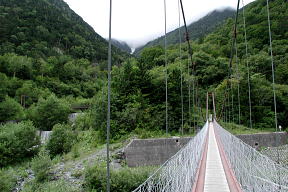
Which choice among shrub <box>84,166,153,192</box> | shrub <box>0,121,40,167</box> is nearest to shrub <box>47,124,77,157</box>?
shrub <box>0,121,40,167</box>

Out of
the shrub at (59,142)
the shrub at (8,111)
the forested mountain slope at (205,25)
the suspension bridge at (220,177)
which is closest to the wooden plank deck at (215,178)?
the suspension bridge at (220,177)

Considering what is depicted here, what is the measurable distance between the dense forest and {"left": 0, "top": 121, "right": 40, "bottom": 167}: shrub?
60 millimetres

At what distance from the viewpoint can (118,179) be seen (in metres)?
8.60

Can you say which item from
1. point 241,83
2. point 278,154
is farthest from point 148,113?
point 241,83

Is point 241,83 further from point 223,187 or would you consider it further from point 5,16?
point 5,16

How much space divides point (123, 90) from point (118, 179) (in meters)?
9.27

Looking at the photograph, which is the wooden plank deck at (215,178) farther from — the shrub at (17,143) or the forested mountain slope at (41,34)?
the forested mountain slope at (41,34)

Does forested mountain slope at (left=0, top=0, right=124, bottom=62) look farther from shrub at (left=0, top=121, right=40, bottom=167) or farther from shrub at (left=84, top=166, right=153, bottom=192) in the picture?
shrub at (left=84, top=166, right=153, bottom=192)

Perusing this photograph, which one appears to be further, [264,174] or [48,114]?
[48,114]

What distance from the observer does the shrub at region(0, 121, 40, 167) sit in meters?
14.8

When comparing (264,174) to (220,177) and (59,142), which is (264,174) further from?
(59,142)

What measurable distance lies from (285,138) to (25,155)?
53.4 ft

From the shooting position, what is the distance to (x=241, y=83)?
22750 millimetres

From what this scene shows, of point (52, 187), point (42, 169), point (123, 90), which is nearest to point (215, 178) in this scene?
point (52, 187)
